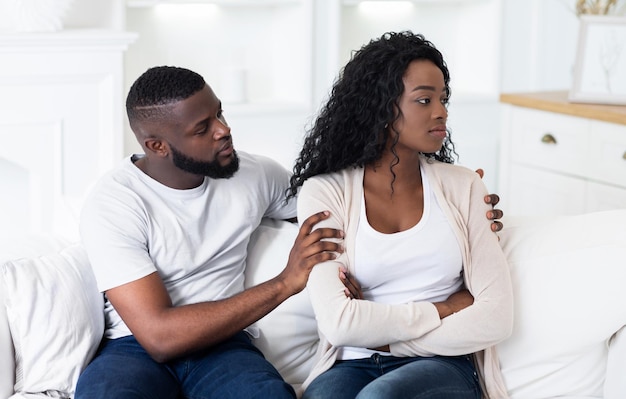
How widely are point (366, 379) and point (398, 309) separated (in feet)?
0.54

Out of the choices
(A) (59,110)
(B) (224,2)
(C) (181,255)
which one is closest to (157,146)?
(C) (181,255)

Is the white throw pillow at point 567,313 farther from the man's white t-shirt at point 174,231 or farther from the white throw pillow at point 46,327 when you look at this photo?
the white throw pillow at point 46,327

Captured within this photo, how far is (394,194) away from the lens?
6.64 feet

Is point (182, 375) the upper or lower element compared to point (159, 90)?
lower

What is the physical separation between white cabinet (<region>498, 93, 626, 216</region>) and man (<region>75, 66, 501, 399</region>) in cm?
151

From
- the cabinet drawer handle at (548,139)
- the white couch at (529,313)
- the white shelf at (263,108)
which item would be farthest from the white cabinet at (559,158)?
the white couch at (529,313)

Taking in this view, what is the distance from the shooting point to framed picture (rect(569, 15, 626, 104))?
3.52 meters

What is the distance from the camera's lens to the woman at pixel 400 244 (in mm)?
1871

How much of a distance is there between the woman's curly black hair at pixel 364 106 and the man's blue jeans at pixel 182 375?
1.35 ft

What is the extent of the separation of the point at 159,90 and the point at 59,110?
1372 mm

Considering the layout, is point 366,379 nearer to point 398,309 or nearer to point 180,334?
point 398,309

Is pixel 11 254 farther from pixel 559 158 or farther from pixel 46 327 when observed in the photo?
pixel 559 158

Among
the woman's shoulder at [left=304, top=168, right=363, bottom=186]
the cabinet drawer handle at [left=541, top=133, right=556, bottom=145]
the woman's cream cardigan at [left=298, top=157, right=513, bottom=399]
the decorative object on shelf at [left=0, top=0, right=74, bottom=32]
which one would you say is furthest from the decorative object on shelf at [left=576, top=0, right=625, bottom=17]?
the woman's shoulder at [left=304, top=168, right=363, bottom=186]

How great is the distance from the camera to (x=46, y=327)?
6.28 feet
